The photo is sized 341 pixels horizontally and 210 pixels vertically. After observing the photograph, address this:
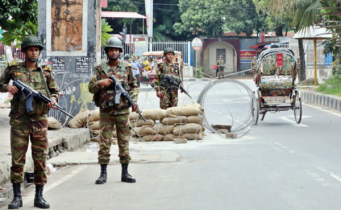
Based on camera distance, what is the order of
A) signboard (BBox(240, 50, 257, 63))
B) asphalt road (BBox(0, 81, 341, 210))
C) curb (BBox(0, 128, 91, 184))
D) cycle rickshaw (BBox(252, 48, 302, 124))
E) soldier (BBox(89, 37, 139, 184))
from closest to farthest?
asphalt road (BBox(0, 81, 341, 210))
soldier (BBox(89, 37, 139, 184))
curb (BBox(0, 128, 91, 184))
cycle rickshaw (BBox(252, 48, 302, 124))
signboard (BBox(240, 50, 257, 63))

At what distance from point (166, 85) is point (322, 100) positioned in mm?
8638

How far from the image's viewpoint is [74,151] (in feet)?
32.0

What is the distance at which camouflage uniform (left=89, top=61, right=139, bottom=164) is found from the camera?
677 centimetres

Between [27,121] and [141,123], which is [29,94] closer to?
[27,121]

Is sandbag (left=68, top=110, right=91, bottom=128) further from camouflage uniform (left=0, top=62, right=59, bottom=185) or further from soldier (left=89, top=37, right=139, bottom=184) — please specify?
camouflage uniform (left=0, top=62, right=59, bottom=185)

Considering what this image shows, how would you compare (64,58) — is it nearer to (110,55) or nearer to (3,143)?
(3,143)

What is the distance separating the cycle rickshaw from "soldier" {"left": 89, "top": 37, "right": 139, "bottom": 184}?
710cm

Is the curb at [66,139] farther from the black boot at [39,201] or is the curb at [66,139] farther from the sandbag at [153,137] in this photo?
the black boot at [39,201]

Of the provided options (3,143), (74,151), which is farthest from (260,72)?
(3,143)

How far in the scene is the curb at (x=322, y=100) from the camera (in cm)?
1675

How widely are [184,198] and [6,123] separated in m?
7.61

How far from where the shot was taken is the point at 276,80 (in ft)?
44.4

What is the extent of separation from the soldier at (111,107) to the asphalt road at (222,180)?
11.8 inches

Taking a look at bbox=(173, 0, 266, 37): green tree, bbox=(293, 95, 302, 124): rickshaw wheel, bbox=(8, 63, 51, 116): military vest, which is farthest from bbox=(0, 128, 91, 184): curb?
bbox=(173, 0, 266, 37): green tree
